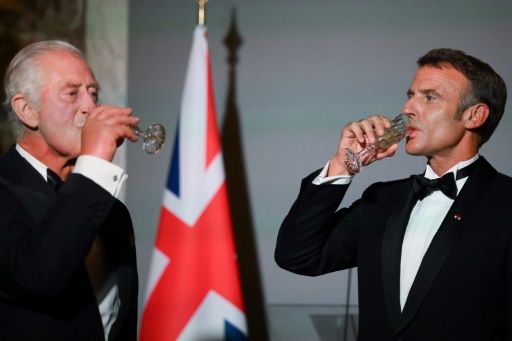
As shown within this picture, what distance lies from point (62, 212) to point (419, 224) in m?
1.12

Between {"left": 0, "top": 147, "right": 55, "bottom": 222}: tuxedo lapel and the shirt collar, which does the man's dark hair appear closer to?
the shirt collar

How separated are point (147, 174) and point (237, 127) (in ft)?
1.73

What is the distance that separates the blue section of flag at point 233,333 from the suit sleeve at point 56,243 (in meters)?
1.62

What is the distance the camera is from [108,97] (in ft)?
12.7

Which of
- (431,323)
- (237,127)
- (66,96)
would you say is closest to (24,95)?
(66,96)

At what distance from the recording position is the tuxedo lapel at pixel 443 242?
2041 mm

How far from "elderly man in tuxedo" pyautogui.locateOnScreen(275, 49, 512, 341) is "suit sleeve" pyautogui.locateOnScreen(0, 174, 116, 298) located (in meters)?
0.88

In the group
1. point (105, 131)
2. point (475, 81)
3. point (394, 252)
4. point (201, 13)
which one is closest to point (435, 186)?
point (394, 252)

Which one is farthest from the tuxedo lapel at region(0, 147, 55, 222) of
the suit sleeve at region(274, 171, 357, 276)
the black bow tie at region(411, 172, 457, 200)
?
the black bow tie at region(411, 172, 457, 200)

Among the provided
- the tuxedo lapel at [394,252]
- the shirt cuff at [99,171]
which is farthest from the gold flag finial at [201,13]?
the shirt cuff at [99,171]

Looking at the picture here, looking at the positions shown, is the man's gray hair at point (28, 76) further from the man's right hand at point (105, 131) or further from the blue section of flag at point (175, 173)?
the blue section of flag at point (175, 173)

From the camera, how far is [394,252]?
214 cm

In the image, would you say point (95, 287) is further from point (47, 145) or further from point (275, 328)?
point (275, 328)

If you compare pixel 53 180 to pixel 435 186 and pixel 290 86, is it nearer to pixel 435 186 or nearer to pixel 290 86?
pixel 435 186
